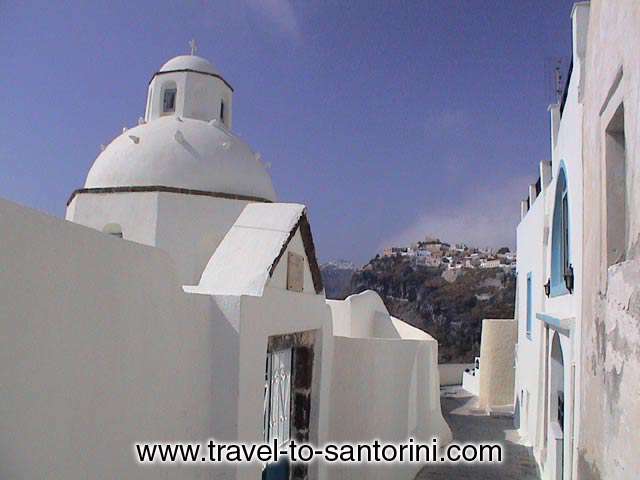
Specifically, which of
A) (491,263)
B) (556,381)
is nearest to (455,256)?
(491,263)

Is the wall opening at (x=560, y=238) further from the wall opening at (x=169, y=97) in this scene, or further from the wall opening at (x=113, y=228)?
the wall opening at (x=169, y=97)

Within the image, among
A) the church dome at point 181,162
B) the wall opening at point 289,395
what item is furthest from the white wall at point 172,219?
the wall opening at point 289,395

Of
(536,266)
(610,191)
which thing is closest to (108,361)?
(610,191)

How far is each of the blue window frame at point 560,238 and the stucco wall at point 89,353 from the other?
5.50 m

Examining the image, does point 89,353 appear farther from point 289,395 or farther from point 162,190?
point 162,190

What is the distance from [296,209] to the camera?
6.94 meters

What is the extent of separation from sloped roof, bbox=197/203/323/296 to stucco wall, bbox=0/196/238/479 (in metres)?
0.94

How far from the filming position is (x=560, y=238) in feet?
27.4

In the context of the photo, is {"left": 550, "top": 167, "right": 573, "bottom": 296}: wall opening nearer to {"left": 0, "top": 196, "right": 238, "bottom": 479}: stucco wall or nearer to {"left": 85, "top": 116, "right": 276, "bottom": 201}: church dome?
{"left": 85, "top": 116, "right": 276, "bottom": 201}: church dome

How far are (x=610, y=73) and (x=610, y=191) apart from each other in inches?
31.5

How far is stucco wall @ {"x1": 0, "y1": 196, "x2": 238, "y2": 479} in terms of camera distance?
8.35ft

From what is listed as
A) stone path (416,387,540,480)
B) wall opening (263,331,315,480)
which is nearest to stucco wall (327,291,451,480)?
stone path (416,387,540,480)

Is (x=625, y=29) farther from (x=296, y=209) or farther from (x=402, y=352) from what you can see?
(x=402, y=352)

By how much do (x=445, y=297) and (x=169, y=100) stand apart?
3093 cm
